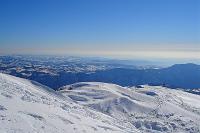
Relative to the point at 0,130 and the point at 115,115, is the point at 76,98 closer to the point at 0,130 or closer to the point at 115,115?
the point at 115,115

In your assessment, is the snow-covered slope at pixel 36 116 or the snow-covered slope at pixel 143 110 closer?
the snow-covered slope at pixel 36 116

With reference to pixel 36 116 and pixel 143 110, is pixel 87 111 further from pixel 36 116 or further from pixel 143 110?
pixel 143 110

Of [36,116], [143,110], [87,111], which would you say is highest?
[36,116]

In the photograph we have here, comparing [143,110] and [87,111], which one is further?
[143,110]

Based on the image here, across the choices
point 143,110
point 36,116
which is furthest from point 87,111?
point 143,110

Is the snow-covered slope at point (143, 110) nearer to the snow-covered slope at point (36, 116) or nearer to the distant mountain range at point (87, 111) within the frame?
the distant mountain range at point (87, 111)

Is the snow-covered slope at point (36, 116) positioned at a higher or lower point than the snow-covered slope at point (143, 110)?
higher

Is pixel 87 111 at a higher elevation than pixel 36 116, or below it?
below

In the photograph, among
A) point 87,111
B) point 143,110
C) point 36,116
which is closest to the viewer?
point 36,116

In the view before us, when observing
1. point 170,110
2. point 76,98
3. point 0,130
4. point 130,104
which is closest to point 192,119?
point 170,110

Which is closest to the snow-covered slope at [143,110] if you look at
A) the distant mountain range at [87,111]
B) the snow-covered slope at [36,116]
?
the distant mountain range at [87,111]

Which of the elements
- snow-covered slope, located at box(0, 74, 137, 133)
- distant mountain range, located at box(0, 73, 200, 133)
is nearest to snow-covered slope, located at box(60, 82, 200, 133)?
distant mountain range, located at box(0, 73, 200, 133)
